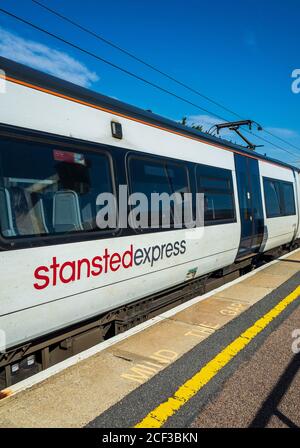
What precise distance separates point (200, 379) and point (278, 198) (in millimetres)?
7695

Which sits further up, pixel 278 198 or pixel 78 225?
pixel 278 198

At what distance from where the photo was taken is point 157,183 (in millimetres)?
4801

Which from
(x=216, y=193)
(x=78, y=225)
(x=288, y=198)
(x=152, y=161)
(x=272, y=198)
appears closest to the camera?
(x=78, y=225)

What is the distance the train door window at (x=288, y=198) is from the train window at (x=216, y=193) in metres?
4.36

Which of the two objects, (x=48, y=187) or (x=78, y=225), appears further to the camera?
(x=78, y=225)

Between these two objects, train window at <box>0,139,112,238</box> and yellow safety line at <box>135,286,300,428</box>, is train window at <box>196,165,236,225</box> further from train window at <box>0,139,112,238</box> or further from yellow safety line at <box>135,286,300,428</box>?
train window at <box>0,139,112,238</box>

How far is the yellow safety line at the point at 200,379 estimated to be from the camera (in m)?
2.78

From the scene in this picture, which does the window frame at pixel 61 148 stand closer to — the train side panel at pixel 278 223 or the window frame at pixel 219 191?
the window frame at pixel 219 191

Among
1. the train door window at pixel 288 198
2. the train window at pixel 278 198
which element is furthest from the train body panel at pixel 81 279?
the train door window at pixel 288 198

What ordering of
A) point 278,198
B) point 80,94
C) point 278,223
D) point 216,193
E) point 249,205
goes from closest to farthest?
point 80,94 → point 216,193 → point 249,205 → point 278,223 → point 278,198

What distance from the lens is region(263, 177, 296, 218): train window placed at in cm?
918

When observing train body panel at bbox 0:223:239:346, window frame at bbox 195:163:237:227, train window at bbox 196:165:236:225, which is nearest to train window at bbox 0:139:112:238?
train body panel at bbox 0:223:239:346

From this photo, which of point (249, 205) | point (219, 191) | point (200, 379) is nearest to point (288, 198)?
point (249, 205)

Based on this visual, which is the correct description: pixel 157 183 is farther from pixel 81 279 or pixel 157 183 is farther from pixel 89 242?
pixel 81 279
